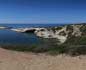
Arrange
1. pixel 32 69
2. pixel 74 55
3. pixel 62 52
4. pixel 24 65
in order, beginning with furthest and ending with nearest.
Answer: pixel 62 52, pixel 74 55, pixel 24 65, pixel 32 69

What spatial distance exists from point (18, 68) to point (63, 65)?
2.58 m

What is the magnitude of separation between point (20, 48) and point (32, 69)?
11.3 m

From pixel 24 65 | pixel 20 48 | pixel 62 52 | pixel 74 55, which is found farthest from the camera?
pixel 20 48

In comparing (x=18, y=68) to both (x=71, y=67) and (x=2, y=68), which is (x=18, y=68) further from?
(x=71, y=67)

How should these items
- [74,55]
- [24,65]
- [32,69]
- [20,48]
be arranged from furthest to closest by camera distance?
1. [20,48]
2. [74,55]
3. [24,65]
4. [32,69]

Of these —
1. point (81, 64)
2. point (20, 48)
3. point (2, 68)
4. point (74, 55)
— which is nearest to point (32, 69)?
point (2, 68)

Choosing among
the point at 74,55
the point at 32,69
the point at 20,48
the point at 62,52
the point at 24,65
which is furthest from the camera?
the point at 20,48

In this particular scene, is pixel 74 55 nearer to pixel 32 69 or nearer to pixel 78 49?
pixel 78 49

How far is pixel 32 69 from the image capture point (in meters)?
12.3

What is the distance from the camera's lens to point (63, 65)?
13.3 m

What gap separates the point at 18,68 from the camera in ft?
40.6

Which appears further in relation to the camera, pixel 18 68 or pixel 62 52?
pixel 62 52

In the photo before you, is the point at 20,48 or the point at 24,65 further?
the point at 20,48

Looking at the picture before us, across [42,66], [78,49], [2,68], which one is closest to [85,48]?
[78,49]
